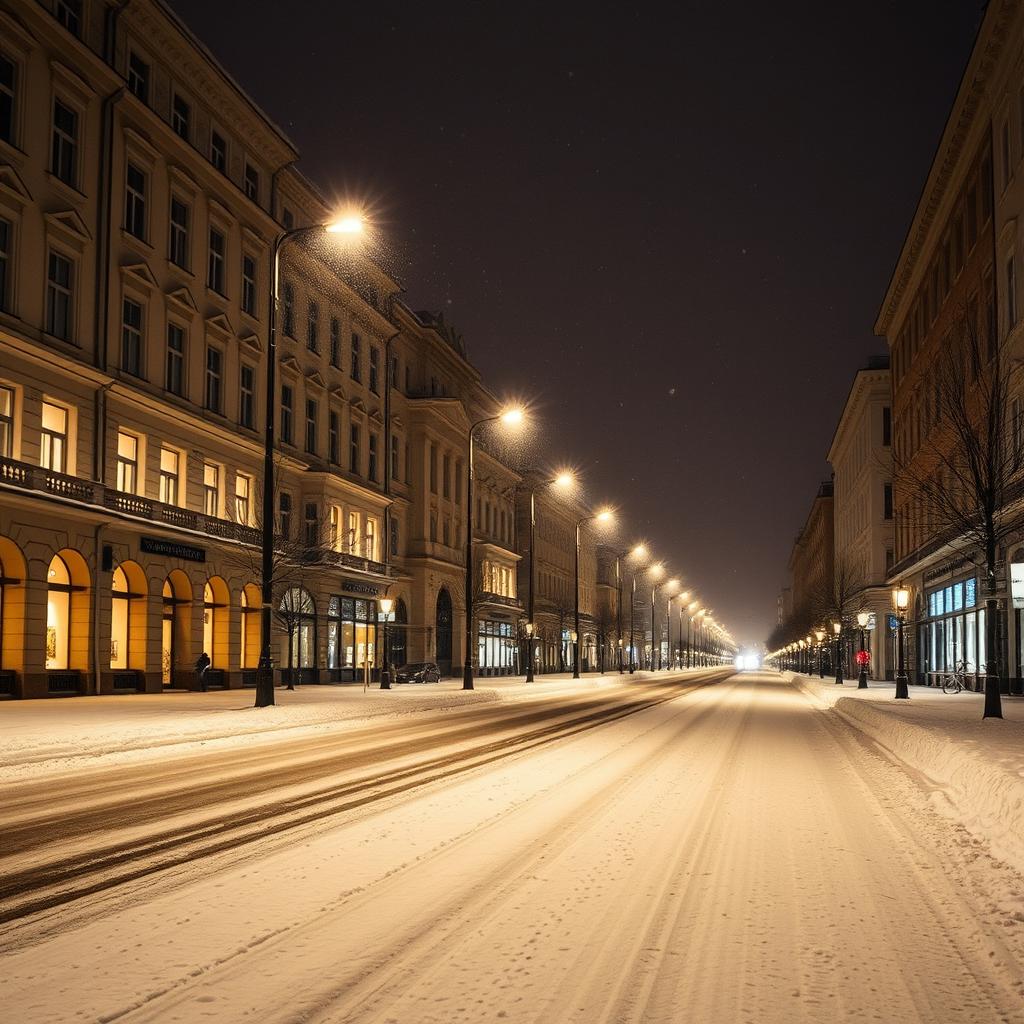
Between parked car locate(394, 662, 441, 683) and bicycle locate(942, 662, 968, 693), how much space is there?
80.4 ft

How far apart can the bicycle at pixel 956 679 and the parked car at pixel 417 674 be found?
24500 millimetres

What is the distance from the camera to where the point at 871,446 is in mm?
79812

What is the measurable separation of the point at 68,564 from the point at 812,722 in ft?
66.0

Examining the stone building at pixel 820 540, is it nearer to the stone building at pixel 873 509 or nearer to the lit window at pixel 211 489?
the stone building at pixel 873 509

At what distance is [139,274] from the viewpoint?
119 ft

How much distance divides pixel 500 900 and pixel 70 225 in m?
30.4

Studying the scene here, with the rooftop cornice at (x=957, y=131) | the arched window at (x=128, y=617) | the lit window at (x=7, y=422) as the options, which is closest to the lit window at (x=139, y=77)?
the lit window at (x=7, y=422)

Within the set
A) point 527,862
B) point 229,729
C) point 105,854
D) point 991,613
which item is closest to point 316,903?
point 527,862

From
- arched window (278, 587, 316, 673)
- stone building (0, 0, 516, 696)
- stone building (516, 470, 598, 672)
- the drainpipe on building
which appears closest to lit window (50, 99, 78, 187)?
stone building (0, 0, 516, 696)

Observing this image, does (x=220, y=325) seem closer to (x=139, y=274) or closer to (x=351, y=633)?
(x=139, y=274)

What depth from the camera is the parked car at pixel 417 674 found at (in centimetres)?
5822

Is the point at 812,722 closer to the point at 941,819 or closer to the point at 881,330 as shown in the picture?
the point at 941,819

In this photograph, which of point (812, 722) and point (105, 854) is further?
point (812, 722)

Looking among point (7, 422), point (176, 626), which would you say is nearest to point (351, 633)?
point (176, 626)
